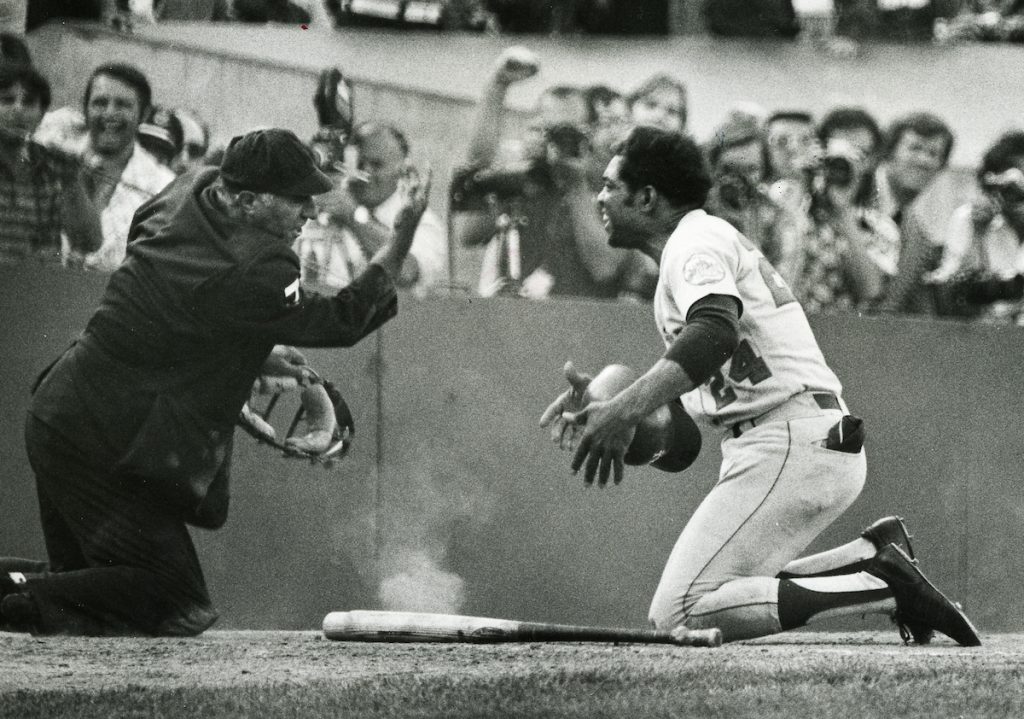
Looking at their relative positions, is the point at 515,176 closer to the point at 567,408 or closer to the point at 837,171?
the point at 837,171

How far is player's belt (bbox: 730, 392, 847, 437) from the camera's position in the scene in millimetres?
4906

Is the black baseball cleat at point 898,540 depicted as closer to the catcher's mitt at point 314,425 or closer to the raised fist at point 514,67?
the catcher's mitt at point 314,425

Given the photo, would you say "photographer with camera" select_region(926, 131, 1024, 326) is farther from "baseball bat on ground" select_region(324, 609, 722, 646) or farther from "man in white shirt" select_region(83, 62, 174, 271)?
"man in white shirt" select_region(83, 62, 174, 271)

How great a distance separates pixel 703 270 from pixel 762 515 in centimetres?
91

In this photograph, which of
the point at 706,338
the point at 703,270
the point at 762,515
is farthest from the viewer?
the point at 762,515

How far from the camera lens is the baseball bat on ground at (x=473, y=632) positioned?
14.7 ft

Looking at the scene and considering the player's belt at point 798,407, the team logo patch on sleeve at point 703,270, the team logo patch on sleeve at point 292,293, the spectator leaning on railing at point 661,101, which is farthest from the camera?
the spectator leaning on railing at point 661,101

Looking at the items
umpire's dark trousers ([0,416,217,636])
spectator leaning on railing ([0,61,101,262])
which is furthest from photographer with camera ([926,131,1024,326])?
spectator leaning on railing ([0,61,101,262])

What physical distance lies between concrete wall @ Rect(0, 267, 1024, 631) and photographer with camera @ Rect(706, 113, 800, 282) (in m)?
0.43

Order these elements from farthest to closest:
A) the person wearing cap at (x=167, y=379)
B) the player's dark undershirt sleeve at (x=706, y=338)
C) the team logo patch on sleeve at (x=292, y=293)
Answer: the team logo patch on sleeve at (x=292, y=293) < the person wearing cap at (x=167, y=379) < the player's dark undershirt sleeve at (x=706, y=338)

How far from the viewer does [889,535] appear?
500cm

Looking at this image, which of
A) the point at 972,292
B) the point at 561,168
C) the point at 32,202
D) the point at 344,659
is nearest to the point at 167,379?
the point at 32,202

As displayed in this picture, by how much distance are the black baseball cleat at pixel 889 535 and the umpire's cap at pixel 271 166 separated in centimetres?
250

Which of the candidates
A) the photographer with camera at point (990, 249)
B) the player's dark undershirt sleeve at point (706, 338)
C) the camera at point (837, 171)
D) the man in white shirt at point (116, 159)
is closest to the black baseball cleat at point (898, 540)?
the player's dark undershirt sleeve at point (706, 338)
